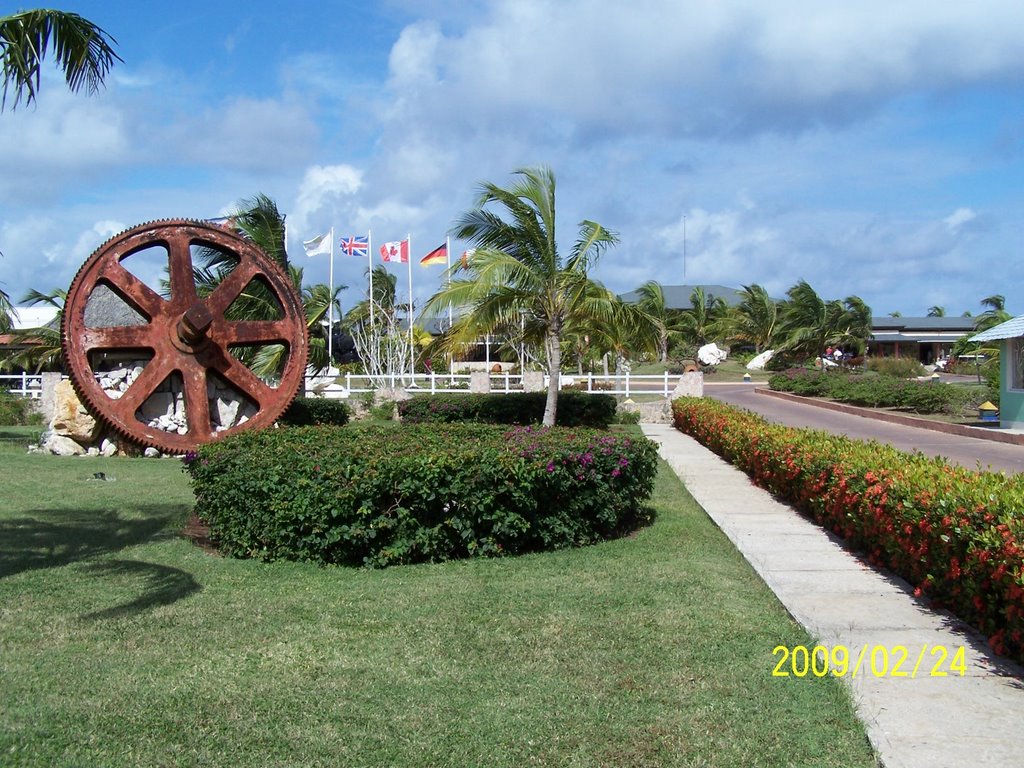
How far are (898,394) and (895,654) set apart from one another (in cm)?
2324

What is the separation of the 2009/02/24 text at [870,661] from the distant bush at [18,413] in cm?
2477

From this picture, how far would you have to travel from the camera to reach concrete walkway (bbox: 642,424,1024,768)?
4.15 m

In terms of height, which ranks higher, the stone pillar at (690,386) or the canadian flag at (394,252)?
the canadian flag at (394,252)

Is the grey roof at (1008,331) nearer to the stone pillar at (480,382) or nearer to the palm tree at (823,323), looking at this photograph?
the stone pillar at (480,382)

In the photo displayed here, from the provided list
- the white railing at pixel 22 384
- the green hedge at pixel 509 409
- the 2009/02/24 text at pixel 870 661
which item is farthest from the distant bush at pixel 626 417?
the 2009/02/24 text at pixel 870 661

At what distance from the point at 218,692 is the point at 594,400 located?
59.9 ft

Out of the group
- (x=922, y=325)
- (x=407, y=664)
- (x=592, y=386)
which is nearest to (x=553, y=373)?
(x=407, y=664)

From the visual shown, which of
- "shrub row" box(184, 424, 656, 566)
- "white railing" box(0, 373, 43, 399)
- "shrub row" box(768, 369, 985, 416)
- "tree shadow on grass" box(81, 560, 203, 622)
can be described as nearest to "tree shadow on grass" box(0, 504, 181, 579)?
"tree shadow on grass" box(81, 560, 203, 622)

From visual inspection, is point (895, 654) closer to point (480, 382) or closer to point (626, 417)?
point (626, 417)

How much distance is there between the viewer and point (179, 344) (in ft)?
53.2

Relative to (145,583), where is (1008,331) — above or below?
above

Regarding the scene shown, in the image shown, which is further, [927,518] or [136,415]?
[136,415]

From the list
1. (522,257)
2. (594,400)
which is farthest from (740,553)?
(594,400)

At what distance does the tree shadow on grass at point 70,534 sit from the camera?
7883mm
